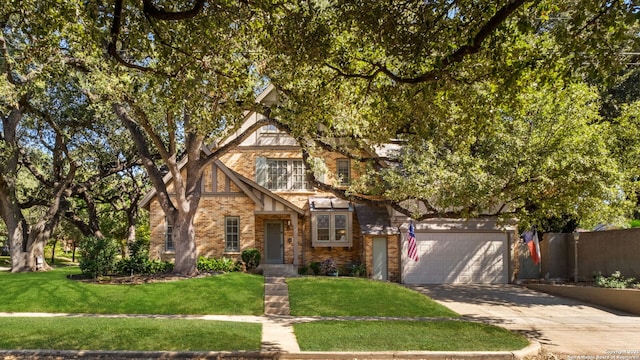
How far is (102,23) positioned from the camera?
7.39m

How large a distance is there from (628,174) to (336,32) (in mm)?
11820

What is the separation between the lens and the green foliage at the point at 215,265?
21000mm

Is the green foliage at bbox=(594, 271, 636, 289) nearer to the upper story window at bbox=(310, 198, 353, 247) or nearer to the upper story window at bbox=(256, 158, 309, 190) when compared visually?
the upper story window at bbox=(310, 198, 353, 247)

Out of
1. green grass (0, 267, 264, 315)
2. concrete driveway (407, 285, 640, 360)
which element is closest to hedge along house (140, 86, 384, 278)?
concrete driveway (407, 285, 640, 360)

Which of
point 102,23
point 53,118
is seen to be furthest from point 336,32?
point 53,118

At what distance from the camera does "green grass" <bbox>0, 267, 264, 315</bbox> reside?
14.0 metres

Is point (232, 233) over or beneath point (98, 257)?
over

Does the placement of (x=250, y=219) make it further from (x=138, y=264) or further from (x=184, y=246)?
(x=138, y=264)

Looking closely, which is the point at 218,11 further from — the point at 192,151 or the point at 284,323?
the point at 192,151

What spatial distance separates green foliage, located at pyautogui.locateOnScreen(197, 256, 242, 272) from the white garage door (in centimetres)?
720

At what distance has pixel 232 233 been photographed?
2291 cm

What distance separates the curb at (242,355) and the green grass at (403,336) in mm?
283

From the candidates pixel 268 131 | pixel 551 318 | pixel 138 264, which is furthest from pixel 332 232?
pixel 551 318

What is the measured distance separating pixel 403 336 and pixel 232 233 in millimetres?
13373
